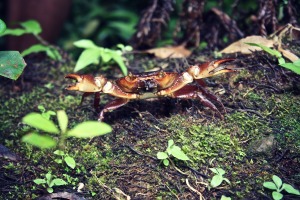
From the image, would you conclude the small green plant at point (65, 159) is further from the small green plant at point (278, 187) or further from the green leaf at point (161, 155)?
the small green plant at point (278, 187)

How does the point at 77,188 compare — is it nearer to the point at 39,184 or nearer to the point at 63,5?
the point at 39,184

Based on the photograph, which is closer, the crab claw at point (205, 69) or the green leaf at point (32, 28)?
the crab claw at point (205, 69)

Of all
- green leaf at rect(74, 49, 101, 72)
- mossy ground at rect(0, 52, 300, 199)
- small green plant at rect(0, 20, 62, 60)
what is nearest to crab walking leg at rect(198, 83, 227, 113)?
mossy ground at rect(0, 52, 300, 199)

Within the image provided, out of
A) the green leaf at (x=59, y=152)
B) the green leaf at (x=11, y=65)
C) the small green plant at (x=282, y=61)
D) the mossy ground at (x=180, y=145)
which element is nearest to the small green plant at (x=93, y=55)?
the mossy ground at (x=180, y=145)

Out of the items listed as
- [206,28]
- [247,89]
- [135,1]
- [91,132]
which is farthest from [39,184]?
[135,1]

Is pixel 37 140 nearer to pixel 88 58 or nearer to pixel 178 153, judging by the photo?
pixel 178 153

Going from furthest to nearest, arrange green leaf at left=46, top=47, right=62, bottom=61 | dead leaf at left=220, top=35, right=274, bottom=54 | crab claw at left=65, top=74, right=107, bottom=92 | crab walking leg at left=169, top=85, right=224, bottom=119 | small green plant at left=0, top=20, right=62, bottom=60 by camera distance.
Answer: green leaf at left=46, top=47, right=62, bottom=61
small green plant at left=0, top=20, right=62, bottom=60
dead leaf at left=220, top=35, right=274, bottom=54
crab walking leg at left=169, top=85, right=224, bottom=119
crab claw at left=65, top=74, right=107, bottom=92

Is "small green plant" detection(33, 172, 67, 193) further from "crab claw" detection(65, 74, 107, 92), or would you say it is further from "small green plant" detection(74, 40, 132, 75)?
"small green plant" detection(74, 40, 132, 75)
